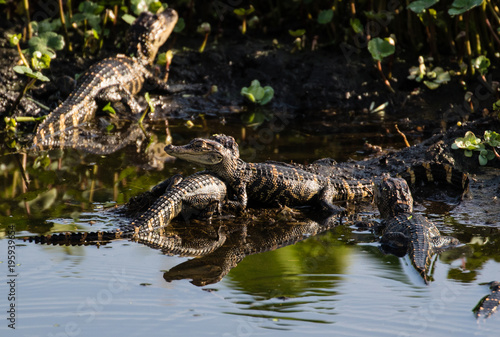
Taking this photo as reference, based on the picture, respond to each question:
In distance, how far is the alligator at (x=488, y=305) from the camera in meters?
4.48

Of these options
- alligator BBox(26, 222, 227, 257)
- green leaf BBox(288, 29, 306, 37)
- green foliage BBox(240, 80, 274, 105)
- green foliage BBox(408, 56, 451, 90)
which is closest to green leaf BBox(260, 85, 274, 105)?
green foliage BBox(240, 80, 274, 105)

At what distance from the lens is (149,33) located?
10742 millimetres

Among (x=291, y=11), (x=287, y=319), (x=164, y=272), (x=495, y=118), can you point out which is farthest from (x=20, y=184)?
(x=291, y=11)

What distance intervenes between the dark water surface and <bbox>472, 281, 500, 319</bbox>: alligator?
50 millimetres

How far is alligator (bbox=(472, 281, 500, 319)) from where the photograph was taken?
448 cm

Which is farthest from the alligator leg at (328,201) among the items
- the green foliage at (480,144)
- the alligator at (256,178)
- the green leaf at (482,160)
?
the green leaf at (482,160)

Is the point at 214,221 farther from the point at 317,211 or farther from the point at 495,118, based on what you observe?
the point at 495,118

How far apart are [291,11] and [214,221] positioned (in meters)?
6.18

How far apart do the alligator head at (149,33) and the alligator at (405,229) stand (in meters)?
5.61

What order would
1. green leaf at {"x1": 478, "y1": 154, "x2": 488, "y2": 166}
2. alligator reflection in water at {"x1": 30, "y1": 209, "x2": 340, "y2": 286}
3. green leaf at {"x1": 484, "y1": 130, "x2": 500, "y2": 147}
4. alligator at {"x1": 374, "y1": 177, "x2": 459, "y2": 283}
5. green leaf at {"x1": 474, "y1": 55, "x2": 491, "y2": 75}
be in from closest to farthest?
1. alligator reflection in water at {"x1": 30, "y1": 209, "x2": 340, "y2": 286}
2. alligator at {"x1": 374, "y1": 177, "x2": 459, "y2": 283}
3. green leaf at {"x1": 484, "y1": 130, "x2": 500, "y2": 147}
4. green leaf at {"x1": 478, "y1": 154, "x2": 488, "y2": 166}
5. green leaf at {"x1": 474, "y1": 55, "x2": 491, "y2": 75}

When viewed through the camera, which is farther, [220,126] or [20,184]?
[220,126]

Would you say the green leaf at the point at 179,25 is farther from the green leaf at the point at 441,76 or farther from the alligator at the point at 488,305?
the alligator at the point at 488,305

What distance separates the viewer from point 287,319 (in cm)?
444

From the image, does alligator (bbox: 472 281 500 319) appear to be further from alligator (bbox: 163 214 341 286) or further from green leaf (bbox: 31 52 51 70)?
green leaf (bbox: 31 52 51 70)
